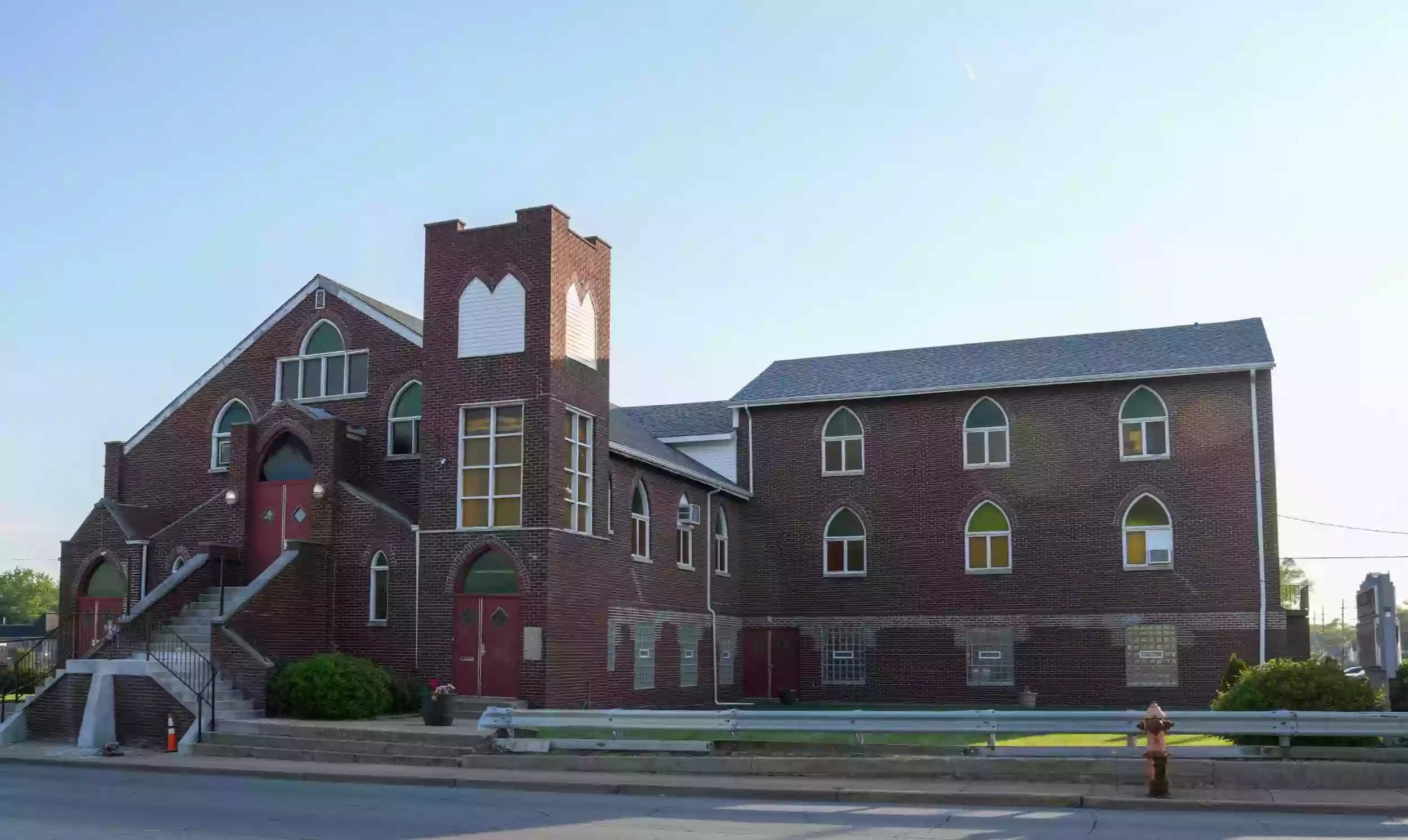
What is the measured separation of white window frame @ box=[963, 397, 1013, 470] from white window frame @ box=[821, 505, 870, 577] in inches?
132

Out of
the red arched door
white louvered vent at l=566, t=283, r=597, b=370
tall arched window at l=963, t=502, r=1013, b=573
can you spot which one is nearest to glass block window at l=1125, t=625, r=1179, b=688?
tall arched window at l=963, t=502, r=1013, b=573

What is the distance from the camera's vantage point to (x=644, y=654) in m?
31.4

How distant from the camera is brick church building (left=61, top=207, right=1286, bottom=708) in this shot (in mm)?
27344

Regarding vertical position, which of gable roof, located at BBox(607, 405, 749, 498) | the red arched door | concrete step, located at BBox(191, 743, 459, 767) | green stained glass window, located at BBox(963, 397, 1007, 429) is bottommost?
concrete step, located at BBox(191, 743, 459, 767)

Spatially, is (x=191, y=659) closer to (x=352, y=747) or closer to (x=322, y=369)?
(x=352, y=747)

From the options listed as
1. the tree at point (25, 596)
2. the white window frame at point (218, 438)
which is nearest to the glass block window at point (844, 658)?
the white window frame at point (218, 438)

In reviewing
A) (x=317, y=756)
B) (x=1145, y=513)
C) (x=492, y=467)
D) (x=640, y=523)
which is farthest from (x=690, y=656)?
(x=317, y=756)

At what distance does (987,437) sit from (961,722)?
17.7 m

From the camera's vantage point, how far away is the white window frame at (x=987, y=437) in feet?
118

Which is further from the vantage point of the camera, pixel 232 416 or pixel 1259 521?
pixel 1259 521

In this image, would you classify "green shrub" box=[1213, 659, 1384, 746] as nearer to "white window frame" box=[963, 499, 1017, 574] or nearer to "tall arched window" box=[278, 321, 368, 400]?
"white window frame" box=[963, 499, 1017, 574]

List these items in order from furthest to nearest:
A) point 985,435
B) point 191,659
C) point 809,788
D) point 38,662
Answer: point 985,435 → point 38,662 → point 191,659 → point 809,788

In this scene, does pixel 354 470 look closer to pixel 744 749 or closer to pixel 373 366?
pixel 373 366

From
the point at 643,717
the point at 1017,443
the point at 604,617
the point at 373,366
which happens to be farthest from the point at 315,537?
the point at 1017,443
